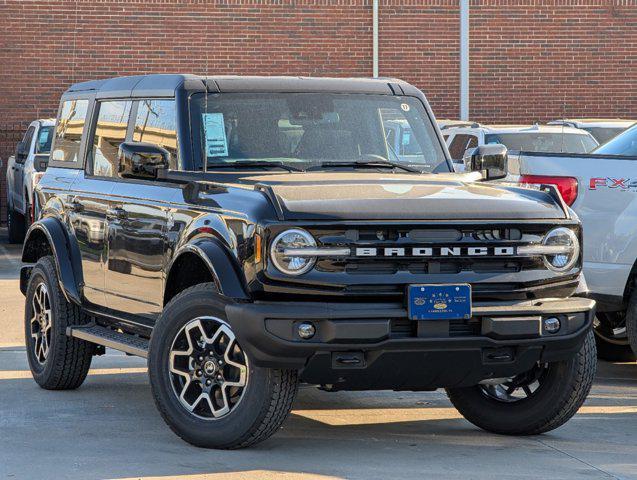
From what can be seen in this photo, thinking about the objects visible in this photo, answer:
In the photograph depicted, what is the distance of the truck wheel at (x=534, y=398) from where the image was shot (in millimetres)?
6961

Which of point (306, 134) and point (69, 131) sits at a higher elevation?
point (306, 134)

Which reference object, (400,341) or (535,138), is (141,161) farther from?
(535,138)

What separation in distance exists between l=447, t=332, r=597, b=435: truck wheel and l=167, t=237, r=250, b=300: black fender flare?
1593 mm

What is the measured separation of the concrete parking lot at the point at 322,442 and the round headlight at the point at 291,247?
0.91m

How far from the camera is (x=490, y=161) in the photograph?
783 cm

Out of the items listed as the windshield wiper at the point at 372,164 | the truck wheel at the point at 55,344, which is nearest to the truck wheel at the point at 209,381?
the windshield wiper at the point at 372,164

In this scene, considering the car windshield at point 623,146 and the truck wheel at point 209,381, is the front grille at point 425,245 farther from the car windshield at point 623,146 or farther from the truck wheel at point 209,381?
the car windshield at point 623,146

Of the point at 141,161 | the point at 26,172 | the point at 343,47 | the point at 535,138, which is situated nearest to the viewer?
the point at 141,161

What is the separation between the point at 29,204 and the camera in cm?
1958

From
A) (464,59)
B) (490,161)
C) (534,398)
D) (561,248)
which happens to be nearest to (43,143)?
(464,59)

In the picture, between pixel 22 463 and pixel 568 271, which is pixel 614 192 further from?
pixel 22 463

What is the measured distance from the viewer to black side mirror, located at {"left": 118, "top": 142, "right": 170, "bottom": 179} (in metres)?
7.30

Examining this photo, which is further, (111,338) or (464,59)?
(464,59)

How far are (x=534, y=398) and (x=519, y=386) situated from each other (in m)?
0.16
